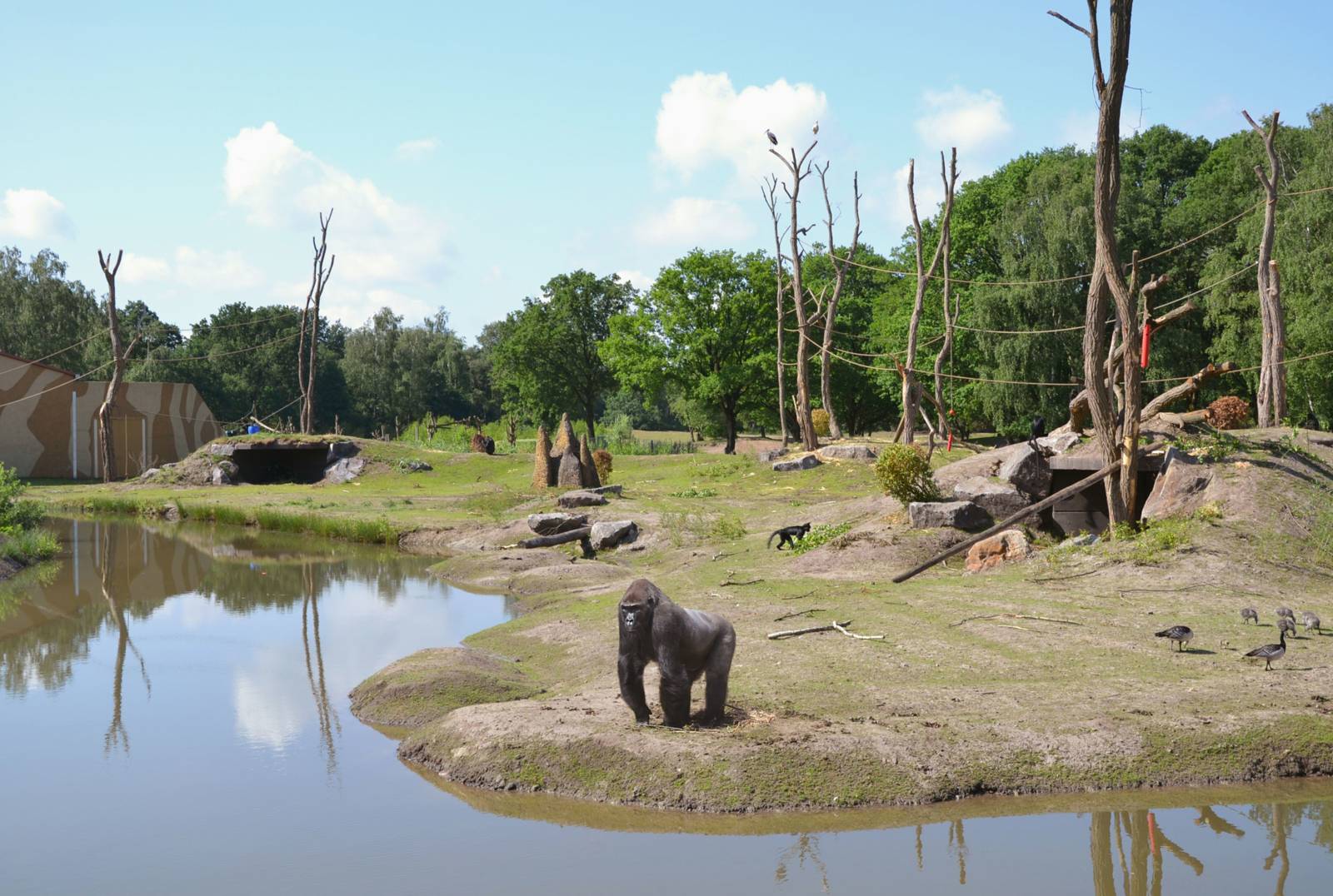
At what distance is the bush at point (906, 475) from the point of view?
64.1 feet

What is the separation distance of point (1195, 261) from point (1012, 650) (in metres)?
36.1

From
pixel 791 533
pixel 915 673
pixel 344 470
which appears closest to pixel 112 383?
pixel 344 470

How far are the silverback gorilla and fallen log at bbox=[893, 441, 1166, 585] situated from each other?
5424 millimetres

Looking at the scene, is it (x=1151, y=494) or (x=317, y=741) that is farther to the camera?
(x=1151, y=494)

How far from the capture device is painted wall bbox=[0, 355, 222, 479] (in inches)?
1876

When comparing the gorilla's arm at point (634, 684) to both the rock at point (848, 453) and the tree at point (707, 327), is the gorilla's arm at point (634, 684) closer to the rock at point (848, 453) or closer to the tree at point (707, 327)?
the rock at point (848, 453)

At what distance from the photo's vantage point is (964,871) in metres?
7.71

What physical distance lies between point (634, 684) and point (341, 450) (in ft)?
120

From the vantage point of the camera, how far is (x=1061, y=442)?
21656mm

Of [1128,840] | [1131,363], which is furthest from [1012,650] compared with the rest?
[1131,363]

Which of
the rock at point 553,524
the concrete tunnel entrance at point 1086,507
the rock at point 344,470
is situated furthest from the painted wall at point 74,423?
the concrete tunnel entrance at point 1086,507

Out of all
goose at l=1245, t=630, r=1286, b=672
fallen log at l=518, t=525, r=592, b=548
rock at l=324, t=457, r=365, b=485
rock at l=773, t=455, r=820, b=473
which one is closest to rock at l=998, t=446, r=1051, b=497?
goose at l=1245, t=630, r=1286, b=672

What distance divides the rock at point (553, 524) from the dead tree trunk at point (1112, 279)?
11711mm

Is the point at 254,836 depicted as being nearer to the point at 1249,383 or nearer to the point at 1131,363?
the point at 1131,363
